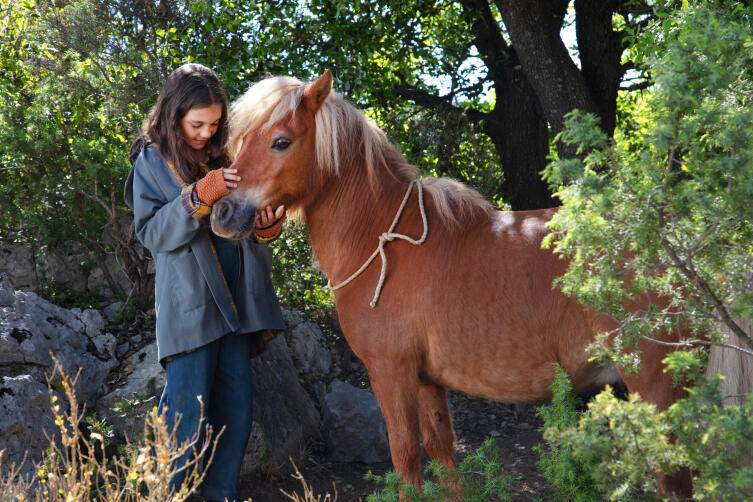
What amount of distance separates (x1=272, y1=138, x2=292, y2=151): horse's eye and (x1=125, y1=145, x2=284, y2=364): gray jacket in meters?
0.45

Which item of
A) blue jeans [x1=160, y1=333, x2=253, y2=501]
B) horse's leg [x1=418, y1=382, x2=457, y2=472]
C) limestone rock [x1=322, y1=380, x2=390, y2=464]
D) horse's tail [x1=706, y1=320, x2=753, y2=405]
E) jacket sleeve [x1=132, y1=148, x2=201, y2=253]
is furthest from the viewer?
limestone rock [x1=322, y1=380, x2=390, y2=464]

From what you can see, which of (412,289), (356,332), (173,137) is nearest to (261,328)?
(356,332)

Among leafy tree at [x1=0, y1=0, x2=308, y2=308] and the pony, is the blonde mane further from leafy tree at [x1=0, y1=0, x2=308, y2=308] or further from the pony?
leafy tree at [x1=0, y1=0, x2=308, y2=308]

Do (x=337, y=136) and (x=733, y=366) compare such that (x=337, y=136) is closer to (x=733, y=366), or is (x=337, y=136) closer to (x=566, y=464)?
(x=566, y=464)

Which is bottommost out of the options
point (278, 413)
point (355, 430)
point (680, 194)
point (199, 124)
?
point (355, 430)

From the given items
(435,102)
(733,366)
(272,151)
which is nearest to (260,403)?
(272,151)

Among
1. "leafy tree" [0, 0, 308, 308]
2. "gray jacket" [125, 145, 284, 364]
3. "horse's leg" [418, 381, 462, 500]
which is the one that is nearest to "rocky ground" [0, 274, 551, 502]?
"leafy tree" [0, 0, 308, 308]

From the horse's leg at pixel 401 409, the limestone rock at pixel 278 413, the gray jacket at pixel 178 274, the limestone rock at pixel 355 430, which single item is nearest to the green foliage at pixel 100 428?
the limestone rock at pixel 278 413

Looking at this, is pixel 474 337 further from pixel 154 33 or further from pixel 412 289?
pixel 154 33

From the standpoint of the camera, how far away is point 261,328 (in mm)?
2943

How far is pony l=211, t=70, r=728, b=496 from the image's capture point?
2584 millimetres

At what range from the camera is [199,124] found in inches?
114

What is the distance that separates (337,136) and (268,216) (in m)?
0.45

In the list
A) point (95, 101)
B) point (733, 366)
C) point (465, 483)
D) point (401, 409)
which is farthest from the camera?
point (95, 101)
